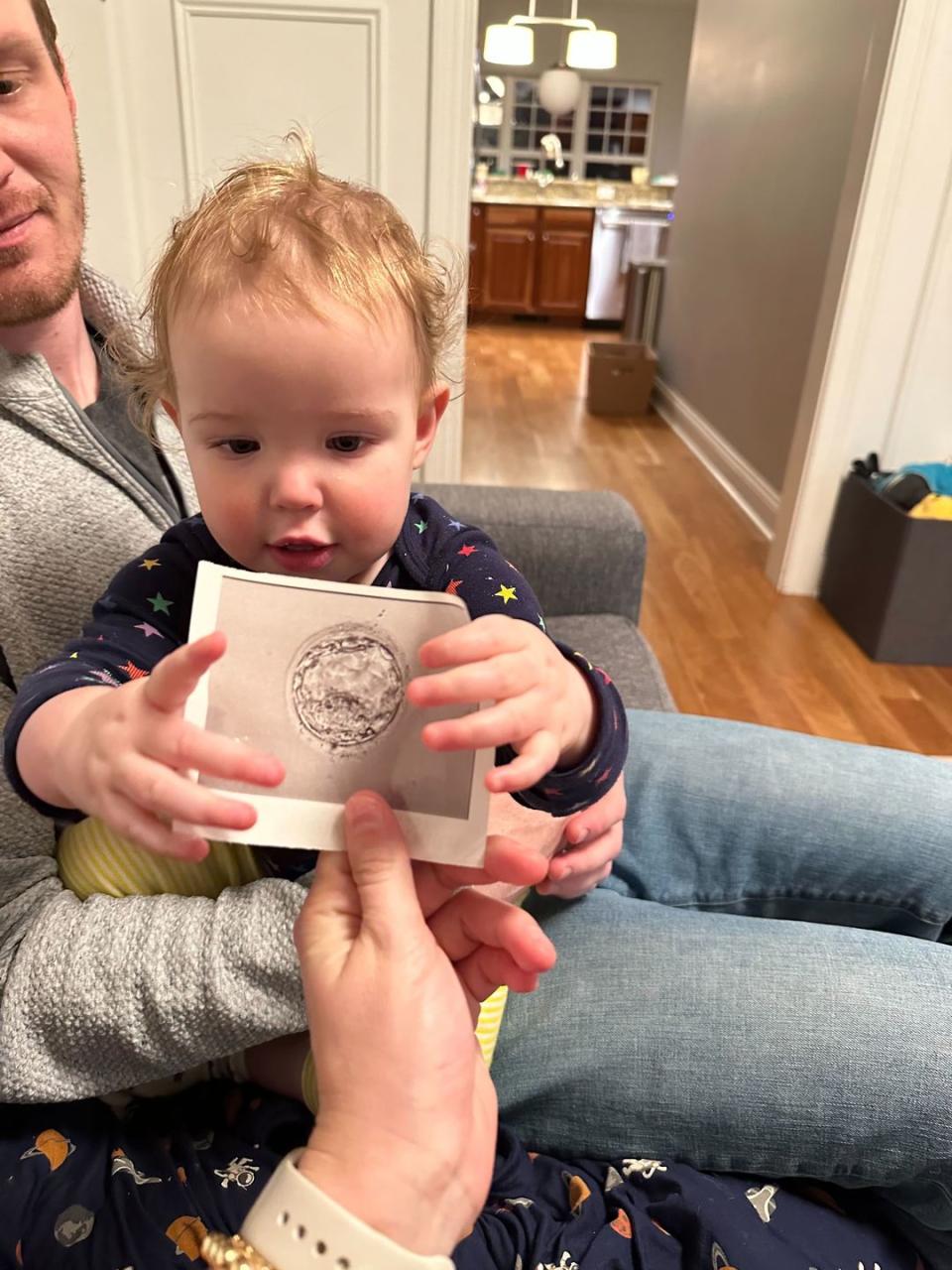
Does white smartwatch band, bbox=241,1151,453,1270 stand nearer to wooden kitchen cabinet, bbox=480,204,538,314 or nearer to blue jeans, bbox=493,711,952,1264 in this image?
blue jeans, bbox=493,711,952,1264

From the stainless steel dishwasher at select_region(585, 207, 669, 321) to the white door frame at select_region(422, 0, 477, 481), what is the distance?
5.27m

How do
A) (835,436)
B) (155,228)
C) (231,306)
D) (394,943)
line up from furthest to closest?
1. (835,436)
2. (155,228)
3. (231,306)
4. (394,943)

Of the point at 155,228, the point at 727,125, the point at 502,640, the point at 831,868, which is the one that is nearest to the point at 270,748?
the point at 502,640

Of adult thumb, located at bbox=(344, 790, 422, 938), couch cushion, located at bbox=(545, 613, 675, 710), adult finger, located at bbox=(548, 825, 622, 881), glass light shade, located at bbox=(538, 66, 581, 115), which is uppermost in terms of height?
glass light shade, located at bbox=(538, 66, 581, 115)

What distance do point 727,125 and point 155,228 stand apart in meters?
2.90

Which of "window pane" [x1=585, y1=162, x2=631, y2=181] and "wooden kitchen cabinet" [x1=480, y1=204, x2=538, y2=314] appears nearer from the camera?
"wooden kitchen cabinet" [x1=480, y1=204, x2=538, y2=314]

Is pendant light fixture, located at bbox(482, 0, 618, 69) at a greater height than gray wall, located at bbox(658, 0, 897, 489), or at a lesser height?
greater

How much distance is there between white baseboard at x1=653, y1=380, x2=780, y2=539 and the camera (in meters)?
3.40

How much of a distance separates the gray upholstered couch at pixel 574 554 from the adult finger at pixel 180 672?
108cm

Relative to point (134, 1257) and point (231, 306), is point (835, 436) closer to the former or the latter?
point (231, 306)

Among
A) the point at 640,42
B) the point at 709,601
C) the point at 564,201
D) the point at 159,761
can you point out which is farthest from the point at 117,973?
the point at 640,42

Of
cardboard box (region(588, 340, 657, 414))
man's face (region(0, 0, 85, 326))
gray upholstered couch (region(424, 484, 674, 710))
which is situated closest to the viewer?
man's face (region(0, 0, 85, 326))

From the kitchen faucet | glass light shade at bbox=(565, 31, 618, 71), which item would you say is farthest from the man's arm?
the kitchen faucet

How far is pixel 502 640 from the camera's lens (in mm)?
525
